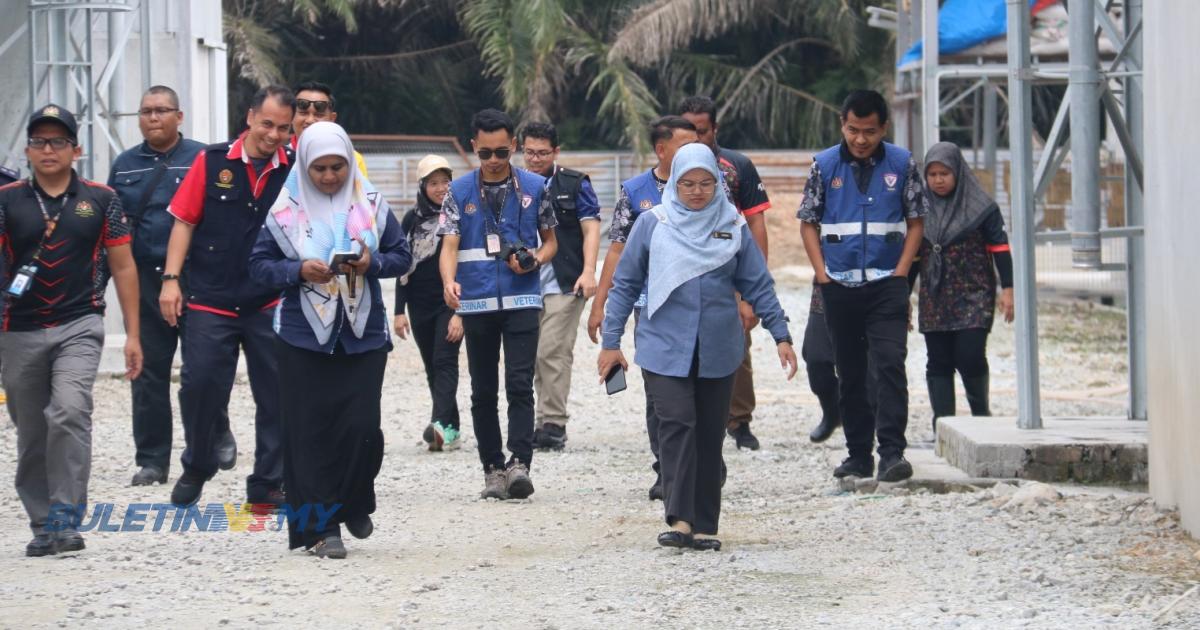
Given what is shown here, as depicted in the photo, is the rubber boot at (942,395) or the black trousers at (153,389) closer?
the black trousers at (153,389)

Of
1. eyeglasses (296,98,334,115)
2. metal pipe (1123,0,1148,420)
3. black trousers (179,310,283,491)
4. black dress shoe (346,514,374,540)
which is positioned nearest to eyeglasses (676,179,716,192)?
black dress shoe (346,514,374,540)

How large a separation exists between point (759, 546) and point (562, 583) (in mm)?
1100

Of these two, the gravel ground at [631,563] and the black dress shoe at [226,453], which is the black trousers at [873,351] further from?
the black dress shoe at [226,453]

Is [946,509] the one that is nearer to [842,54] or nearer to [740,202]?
[740,202]

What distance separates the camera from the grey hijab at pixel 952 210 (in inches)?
381

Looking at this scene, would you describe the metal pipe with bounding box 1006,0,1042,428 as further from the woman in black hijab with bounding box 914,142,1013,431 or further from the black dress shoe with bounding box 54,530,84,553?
the black dress shoe with bounding box 54,530,84,553

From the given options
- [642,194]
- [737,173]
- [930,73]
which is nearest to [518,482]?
[642,194]

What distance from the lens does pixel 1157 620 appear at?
555 cm

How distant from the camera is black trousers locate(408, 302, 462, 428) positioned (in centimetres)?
1042

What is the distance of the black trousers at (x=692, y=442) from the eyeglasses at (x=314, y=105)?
2.60 meters

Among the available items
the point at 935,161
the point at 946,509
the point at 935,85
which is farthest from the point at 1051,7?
the point at 946,509

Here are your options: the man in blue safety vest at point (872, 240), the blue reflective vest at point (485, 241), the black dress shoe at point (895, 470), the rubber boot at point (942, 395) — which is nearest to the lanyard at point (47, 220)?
the blue reflective vest at point (485, 241)

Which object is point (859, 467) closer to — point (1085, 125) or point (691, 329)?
point (1085, 125)

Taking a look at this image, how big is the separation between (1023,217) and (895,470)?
1.57 m
